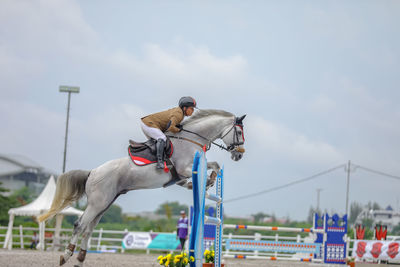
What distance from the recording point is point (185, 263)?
18.7 feet

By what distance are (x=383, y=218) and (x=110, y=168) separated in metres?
40.8

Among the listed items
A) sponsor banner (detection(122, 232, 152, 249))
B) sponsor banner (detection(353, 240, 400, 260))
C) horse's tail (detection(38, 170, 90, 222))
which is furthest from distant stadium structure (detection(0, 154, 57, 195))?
horse's tail (detection(38, 170, 90, 222))

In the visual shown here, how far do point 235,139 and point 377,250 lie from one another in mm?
7628

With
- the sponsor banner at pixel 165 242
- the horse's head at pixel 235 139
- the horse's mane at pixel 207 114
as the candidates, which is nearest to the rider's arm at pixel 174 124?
the horse's mane at pixel 207 114

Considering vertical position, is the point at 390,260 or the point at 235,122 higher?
the point at 235,122

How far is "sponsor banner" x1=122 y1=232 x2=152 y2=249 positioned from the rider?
11.7 metres

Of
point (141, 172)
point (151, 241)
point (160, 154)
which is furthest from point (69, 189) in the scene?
point (151, 241)

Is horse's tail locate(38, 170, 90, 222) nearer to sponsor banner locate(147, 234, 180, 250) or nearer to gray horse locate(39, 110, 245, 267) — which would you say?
gray horse locate(39, 110, 245, 267)

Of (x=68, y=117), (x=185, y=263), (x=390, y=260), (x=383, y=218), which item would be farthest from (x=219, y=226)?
(x=383, y=218)

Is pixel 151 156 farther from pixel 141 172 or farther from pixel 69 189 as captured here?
pixel 69 189

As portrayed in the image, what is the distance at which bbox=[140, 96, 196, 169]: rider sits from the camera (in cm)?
634

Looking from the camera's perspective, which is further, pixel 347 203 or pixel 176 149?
pixel 347 203

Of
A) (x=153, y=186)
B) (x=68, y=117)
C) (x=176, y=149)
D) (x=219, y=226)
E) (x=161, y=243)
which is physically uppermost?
(x=68, y=117)

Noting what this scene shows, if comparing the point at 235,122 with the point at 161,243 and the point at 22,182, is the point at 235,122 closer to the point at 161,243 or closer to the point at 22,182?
the point at 161,243
